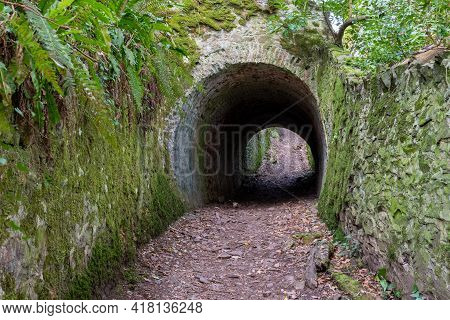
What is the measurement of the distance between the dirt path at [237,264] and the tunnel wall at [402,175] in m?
0.42

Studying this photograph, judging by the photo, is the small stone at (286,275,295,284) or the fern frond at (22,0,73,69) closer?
the fern frond at (22,0,73,69)

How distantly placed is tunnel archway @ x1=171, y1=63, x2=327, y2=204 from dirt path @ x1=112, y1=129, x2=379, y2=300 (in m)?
1.35

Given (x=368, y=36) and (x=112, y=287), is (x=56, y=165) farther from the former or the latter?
(x=368, y=36)

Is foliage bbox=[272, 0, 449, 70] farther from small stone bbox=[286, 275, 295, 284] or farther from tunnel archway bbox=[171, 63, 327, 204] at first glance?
small stone bbox=[286, 275, 295, 284]

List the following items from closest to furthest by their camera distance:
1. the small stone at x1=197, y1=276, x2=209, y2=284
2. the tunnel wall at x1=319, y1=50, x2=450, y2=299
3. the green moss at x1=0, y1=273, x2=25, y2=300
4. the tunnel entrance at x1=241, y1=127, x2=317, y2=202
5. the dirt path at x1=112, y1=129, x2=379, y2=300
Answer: the green moss at x1=0, y1=273, x2=25, y2=300
the tunnel wall at x1=319, y1=50, x2=450, y2=299
the dirt path at x1=112, y1=129, x2=379, y2=300
the small stone at x1=197, y1=276, x2=209, y2=284
the tunnel entrance at x1=241, y1=127, x2=317, y2=202

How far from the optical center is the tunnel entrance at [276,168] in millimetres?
11766

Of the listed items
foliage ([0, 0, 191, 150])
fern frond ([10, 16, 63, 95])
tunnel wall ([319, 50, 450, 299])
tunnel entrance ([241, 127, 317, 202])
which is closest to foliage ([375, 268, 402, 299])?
tunnel wall ([319, 50, 450, 299])

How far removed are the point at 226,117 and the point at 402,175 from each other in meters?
6.68

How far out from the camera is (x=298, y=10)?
22.2 feet

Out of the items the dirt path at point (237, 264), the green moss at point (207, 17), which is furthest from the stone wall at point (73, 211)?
the green moss at point (207, 17)

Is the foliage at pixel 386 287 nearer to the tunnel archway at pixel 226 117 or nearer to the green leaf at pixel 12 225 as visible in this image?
the green leaf at pixel 12 225

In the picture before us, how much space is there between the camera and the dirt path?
11.6ft

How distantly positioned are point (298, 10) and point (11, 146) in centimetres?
597
